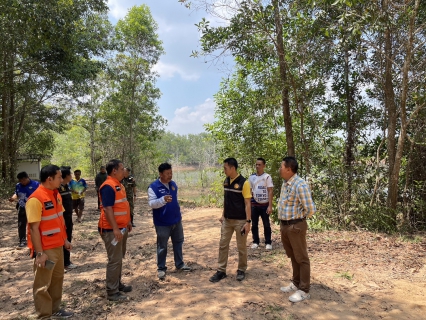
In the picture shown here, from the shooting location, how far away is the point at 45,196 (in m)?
3.21

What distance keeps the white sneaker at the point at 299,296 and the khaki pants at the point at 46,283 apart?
2.68 m

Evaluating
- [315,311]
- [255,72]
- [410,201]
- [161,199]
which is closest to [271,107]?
[255,72]

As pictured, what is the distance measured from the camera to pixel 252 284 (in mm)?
4082

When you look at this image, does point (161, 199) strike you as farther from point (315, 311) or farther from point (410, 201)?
point (410, 201)

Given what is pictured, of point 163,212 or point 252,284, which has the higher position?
point 163,212

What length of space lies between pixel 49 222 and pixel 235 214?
7.44ft

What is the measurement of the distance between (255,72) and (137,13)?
11.7 meters

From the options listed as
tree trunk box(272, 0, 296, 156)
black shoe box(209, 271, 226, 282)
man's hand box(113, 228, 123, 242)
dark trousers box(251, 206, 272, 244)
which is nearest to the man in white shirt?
dark trousers box(251, 206, 272, 244)

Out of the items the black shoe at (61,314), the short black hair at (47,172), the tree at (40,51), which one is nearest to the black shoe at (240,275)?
the black shoe at (61,314)

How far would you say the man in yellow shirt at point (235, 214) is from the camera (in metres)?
4.14

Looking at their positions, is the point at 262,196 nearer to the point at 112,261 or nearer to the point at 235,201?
the point at 235,201

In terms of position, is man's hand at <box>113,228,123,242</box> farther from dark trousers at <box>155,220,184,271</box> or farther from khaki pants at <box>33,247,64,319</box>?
dark trousers at <box>155,220,184,271</box>

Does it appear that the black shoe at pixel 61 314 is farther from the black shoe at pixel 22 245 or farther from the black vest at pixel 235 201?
the black shoe at pixel 22 245

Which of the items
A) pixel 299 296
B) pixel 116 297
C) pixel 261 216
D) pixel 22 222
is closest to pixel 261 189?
pixel 261 216
